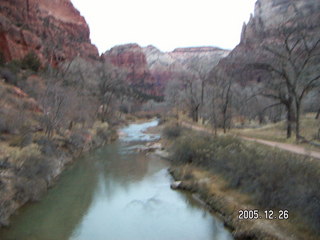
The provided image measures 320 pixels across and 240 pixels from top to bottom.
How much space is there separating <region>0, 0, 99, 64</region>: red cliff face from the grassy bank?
3372cm

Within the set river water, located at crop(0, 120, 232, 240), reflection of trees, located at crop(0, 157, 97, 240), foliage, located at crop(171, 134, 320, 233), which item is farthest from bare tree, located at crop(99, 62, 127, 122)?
foliage, located at crop(171, 134, 320, 233)

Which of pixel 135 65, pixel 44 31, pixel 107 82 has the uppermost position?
pixel 44 31

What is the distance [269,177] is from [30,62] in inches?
1448

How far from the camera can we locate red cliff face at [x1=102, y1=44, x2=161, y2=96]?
126m

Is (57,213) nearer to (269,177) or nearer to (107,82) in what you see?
(269,177)

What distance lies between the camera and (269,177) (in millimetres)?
12664

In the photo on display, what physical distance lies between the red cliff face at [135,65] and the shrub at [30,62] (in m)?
80.5

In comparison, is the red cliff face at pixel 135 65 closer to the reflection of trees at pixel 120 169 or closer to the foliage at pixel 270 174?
the reflection of trees at pixel 120 169

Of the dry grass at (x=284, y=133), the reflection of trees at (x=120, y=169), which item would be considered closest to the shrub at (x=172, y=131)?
the reflection of trees at (x=120, y=169)

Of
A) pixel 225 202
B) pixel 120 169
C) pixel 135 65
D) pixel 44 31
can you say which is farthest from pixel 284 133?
pixel 135 65

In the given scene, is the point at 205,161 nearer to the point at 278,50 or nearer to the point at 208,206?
the point at 208,206

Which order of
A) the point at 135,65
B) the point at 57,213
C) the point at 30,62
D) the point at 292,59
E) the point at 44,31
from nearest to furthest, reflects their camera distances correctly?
the point at 57,213
the point at 292,59
the point at 30,62
the point at 44,31
the point at 135,65

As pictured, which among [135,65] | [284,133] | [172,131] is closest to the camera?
[284,133]

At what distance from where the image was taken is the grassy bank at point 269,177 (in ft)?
33.4
